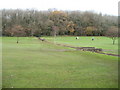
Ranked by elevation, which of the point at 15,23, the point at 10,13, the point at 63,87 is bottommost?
the point at 63,87

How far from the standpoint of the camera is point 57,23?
7531 centimetres

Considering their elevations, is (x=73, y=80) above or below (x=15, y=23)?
below

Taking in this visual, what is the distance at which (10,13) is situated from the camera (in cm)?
7562

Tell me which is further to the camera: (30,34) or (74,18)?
(74,18)

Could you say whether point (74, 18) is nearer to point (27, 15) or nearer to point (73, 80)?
point (27, 15)

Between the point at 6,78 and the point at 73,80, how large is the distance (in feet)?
12.2

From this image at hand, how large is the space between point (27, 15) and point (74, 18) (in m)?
21.2

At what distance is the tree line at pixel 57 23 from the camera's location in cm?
6981

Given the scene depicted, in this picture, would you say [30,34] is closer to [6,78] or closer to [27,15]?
[27,15]

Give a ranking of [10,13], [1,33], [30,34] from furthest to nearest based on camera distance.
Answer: [10,13], [30,34], [1,33]

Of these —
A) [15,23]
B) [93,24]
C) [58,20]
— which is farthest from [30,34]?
[93,24]

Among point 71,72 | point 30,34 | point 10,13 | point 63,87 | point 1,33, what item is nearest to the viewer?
point 63,87

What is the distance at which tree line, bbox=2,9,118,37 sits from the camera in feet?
229

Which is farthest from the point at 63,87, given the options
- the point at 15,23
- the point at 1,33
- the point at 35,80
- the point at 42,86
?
the point at 15,23
